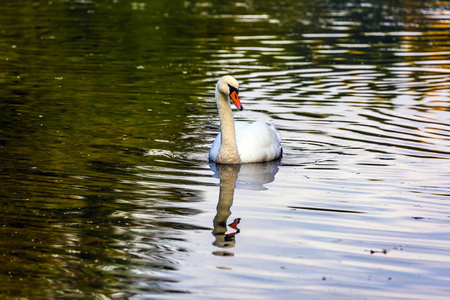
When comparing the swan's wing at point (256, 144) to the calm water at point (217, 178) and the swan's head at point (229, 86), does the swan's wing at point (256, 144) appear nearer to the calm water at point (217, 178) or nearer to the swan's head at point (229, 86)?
the calm water at point (217, 178)

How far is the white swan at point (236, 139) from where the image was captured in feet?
41.5

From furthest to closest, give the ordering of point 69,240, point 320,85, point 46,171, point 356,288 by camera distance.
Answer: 1. point 320,85
2. point 46,171
3. point 69,240
4. point 356,288

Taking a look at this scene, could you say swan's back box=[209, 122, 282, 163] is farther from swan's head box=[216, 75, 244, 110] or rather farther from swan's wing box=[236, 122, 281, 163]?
swan's head box=[216, 75, 244, 110]

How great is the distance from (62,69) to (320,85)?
6.81 metres

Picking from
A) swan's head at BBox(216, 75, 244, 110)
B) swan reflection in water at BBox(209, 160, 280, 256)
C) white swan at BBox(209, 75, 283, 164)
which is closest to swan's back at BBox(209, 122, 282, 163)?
white swan at BBox(209, 75, 283, 164)

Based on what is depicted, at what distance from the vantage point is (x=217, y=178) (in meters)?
12.0

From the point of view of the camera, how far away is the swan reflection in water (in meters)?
9.13

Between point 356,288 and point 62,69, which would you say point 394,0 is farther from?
point 356,288

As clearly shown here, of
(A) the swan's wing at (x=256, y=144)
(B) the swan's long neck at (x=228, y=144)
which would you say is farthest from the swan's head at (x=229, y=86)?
(A) the swan's wing at (x=256, y=144)

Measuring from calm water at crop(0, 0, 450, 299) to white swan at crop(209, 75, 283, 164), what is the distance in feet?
0.65

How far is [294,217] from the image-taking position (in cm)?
987

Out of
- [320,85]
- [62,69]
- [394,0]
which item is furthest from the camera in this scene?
[394,0]

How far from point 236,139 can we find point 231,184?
4.55ft

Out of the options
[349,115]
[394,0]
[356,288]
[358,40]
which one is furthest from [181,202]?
[394,0]
